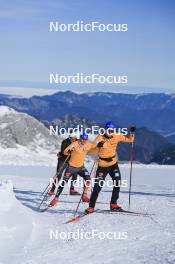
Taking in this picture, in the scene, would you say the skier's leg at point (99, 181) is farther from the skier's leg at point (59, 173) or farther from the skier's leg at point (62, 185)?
the skier's leg at point (59, 173)

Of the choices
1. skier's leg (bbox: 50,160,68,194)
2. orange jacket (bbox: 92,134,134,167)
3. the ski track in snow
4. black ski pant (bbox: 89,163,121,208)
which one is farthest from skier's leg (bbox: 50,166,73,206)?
orange jacket (bbox: 92,134,134,167)

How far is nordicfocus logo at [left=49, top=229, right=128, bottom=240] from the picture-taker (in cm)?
1017

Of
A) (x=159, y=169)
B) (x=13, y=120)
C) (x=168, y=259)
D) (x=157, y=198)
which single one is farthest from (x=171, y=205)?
(x=13, y=120)

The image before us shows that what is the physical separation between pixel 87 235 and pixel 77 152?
3.76 metres

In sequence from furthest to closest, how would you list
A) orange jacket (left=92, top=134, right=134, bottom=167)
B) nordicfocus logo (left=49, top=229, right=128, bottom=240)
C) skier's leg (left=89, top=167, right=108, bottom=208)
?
skier's leg (left=89, top=167, right=108, bottom=208) → orange jacket (left=92, top=134, right=134, bottom=167) → nordicfocus logo (left=49, top=229, right=128, bottom=240)

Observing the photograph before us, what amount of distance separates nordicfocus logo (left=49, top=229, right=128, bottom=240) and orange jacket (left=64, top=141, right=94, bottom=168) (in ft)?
10.1

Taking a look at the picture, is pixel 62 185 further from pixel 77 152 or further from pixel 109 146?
pixel 109 146

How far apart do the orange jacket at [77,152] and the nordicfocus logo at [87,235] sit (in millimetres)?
3071

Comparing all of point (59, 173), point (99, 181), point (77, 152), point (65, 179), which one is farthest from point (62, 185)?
point (99, 181)

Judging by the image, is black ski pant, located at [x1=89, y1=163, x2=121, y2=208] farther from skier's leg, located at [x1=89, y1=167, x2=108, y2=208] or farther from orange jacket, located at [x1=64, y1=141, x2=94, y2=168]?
orange jacket, located at [x1=64, y1=141, x2=94, y2=168]

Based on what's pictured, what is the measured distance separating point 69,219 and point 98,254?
332 centimetres

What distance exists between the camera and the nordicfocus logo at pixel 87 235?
1017 cm

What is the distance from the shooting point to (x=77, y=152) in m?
13.9

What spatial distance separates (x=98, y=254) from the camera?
8914 millimetres
